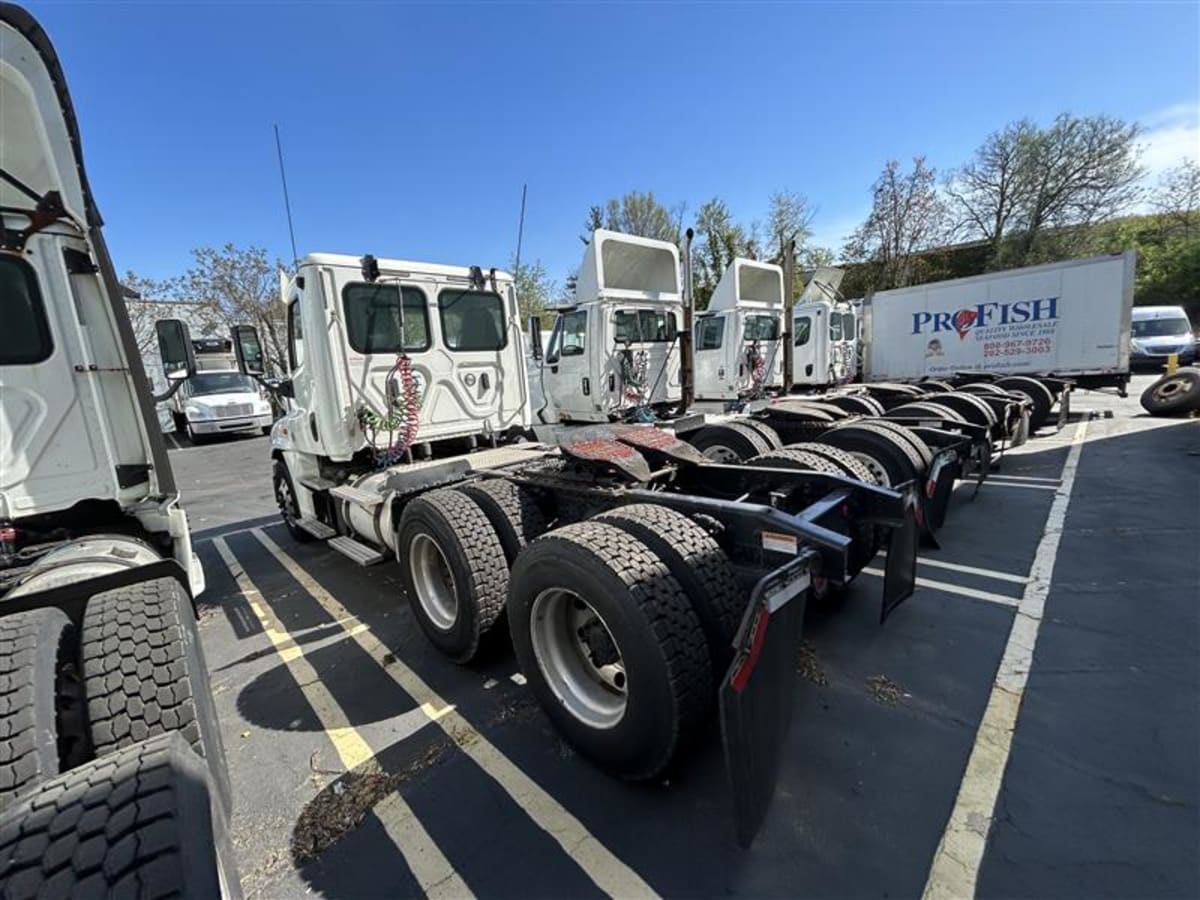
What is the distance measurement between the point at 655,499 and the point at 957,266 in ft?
123

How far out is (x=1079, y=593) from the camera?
3.89 m

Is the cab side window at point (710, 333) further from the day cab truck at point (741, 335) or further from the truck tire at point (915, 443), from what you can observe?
the truck tire at point (915, 443)

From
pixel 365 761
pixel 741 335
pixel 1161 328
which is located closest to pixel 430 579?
pixel 365 761

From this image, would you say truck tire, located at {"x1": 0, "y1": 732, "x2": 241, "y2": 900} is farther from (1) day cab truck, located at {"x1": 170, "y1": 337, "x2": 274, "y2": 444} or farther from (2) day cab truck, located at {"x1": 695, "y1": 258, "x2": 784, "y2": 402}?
(1) day cab truck, located at {"x1": 170, "y1": 337, "x2": 274, "y2": 444}

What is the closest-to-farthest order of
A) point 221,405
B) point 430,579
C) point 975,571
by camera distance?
point 430,579
point 975,571
point 221,405

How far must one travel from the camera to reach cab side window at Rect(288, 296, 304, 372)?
4793 millimetres

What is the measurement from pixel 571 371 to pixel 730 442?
4281 mm

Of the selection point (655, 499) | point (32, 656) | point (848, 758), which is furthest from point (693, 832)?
point (32, 656)

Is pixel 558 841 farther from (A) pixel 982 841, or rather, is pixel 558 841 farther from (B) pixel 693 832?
(A) pixel 982 841

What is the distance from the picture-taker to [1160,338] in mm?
19391

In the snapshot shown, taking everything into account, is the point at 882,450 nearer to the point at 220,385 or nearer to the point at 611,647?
the point at 611,647

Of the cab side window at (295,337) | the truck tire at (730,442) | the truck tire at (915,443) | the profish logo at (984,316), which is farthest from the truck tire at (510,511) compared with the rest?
the profish logo at (984,316)

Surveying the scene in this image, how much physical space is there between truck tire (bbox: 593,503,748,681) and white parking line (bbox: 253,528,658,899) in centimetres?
75

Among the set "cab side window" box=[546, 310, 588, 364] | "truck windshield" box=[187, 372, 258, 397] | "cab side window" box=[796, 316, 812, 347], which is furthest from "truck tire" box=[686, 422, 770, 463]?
"truck windshield" box=[187, 372, 258, 397]
